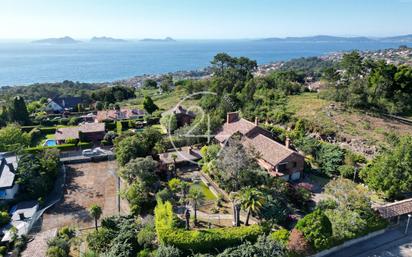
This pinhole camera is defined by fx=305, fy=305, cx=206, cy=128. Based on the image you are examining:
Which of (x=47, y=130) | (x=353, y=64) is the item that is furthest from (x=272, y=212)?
(x=47, y=130)

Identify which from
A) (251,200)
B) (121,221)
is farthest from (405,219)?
(121,221)

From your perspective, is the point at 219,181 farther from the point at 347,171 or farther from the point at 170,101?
the point at 170,101

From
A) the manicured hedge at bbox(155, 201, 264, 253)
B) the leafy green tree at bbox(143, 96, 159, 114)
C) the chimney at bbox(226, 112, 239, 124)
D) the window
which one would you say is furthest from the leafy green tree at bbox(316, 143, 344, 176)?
the leafy green tree at bbox(143, 96, 159, 114)

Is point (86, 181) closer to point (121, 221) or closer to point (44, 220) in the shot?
point (44, 220)

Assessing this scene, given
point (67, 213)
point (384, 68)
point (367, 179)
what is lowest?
point (67, 213)

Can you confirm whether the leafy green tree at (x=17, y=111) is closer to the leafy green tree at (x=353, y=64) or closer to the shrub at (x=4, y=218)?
the shrub at (x=4, y=218)

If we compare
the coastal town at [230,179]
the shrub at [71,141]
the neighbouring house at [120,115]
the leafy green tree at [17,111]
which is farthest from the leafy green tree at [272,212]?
the leafy green tree at [17,111]

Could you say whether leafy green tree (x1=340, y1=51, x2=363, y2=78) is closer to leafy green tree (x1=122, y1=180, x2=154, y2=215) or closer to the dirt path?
leafy green tree (x1=122, y1=180, x2=154, y2=215)
